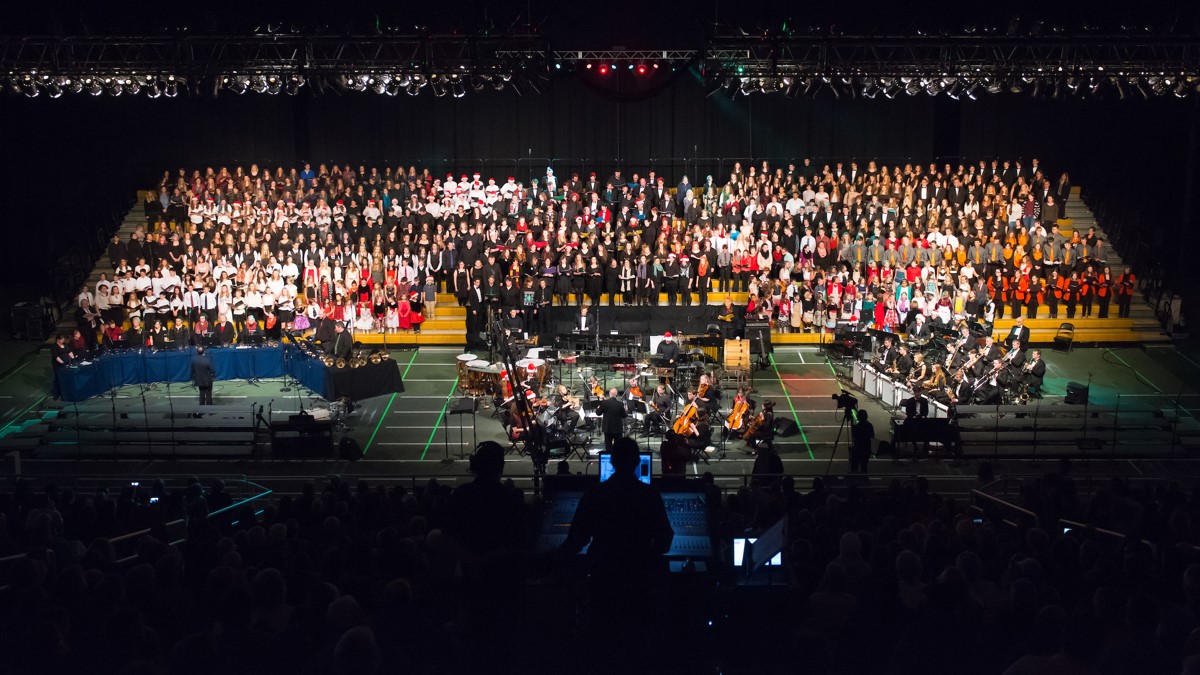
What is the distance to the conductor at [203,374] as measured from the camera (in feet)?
72.0

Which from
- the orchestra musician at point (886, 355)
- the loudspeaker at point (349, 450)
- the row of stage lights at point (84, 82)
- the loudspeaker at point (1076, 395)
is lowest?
the loudspeaker at point (349, 450)

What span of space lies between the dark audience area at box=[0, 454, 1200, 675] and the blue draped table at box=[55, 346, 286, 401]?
43.5 feet

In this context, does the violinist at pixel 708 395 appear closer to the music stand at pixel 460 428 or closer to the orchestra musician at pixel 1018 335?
the music stand at pixel 460 428

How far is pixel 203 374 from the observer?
Result: 21984 mm

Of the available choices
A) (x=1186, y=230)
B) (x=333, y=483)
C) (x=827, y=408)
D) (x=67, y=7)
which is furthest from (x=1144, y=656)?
(x=67, y=7)

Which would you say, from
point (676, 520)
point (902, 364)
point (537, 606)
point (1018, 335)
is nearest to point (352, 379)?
point (902, 364)

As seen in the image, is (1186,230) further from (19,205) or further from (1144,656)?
(19,205)

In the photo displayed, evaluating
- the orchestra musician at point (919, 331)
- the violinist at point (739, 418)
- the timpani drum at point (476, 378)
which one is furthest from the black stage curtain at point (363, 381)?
the orchestra musician at point (919, 331)

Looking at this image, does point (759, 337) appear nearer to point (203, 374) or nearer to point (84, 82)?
point (203, 374)

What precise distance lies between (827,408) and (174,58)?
14682 mm

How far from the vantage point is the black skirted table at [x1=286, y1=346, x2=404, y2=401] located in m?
22.4

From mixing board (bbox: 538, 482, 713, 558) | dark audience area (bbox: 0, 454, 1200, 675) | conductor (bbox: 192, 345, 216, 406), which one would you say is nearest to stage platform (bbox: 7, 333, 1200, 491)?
conductor (bbox: 192, 345, 216, 406)

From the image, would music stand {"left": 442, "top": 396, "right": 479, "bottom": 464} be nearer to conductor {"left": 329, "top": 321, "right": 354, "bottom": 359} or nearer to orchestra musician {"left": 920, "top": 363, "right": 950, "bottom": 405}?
conductor {"left": 329, "top": 321, "right": 354, "bottom": 359}

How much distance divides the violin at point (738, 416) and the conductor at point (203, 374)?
968 cm
